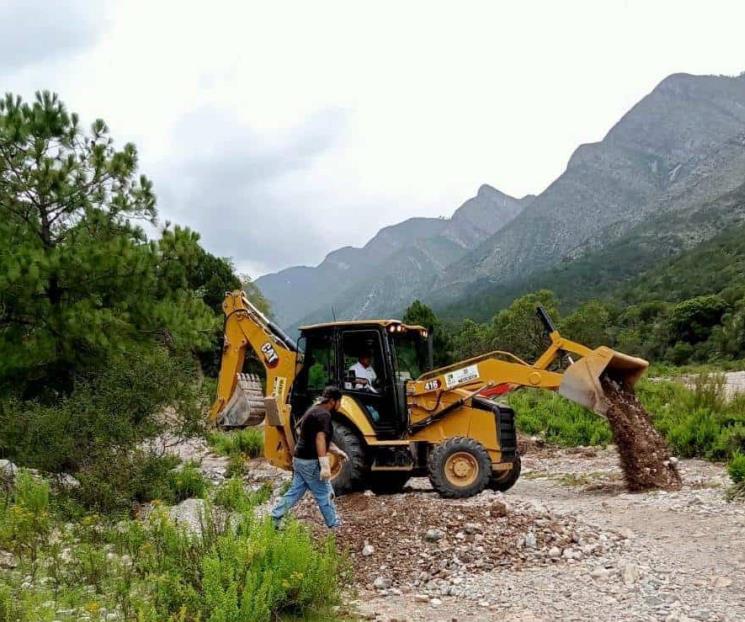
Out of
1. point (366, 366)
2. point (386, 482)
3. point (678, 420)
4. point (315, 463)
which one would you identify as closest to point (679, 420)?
point (678, 420)

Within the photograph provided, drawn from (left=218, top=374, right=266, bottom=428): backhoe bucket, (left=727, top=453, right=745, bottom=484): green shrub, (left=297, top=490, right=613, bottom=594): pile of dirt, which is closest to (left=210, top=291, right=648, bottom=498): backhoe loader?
(left=218, top=374, right=266, bottom=428): backhoe bucket

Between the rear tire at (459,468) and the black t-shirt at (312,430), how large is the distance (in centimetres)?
254

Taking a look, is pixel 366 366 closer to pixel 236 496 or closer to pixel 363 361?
pixel 363 361

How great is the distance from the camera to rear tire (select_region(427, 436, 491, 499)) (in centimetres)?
949

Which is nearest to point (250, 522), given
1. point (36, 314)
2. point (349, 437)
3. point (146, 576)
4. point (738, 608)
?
point (146, 576)

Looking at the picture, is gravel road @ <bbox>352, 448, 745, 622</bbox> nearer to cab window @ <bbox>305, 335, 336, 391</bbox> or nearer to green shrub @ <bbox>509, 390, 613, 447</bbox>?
cab window @ <bbox>305, 335, 336, 391</bbox>

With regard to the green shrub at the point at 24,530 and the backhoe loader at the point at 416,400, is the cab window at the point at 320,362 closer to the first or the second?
the backhoe loader at the point at 416,400

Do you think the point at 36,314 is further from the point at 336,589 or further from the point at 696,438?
the point at 696,438

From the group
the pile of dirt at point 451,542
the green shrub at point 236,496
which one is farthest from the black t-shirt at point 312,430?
the pile of dirt at point 451,542

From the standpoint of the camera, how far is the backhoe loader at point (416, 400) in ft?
31.6

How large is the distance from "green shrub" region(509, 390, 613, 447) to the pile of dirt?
7.82 meters

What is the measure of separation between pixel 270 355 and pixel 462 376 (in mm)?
3180

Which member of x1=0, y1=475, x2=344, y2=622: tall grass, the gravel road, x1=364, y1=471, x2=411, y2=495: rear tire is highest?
x1=0, y1=475, x2=344, y2=622: tall grass

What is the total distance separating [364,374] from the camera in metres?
10.3
